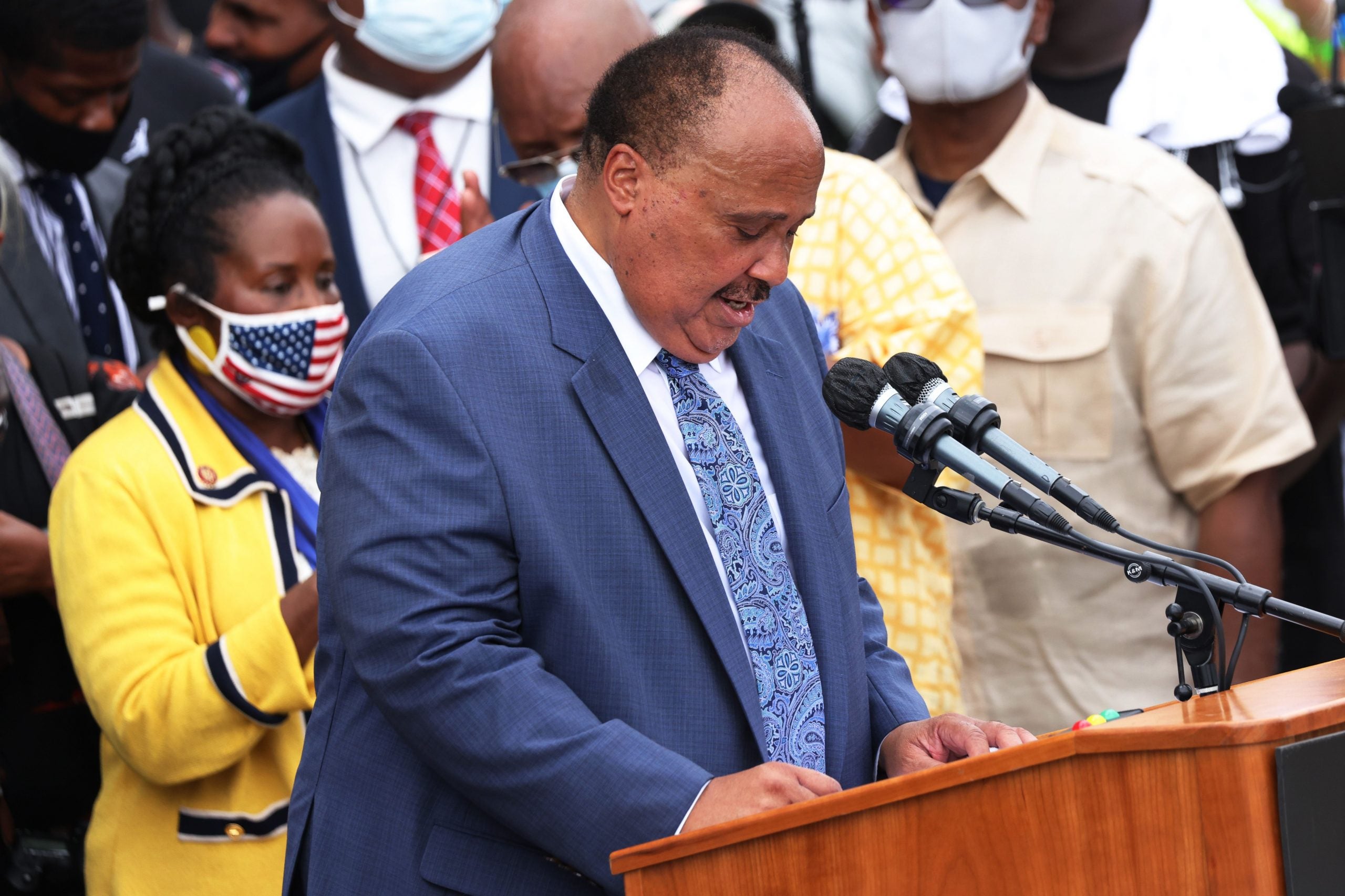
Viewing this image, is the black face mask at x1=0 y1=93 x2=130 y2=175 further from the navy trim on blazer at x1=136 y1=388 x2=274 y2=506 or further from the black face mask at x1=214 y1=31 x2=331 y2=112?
the black face mask at x1=214 y1=31 x2=331 y2=112

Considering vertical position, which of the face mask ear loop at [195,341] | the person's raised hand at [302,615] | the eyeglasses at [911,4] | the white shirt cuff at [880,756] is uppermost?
the eyeglasses at [911,4]

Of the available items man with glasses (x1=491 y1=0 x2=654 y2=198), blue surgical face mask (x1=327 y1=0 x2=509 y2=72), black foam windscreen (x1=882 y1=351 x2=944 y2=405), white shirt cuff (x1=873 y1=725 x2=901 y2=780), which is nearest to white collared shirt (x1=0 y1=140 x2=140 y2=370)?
blue surgical face mask (x1=327 y1=0 x2=509 y2=72)

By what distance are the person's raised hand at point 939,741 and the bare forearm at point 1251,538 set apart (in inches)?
72.6

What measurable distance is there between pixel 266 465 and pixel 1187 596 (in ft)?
6.93

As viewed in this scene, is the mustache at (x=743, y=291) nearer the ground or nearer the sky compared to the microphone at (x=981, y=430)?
nearer the ground

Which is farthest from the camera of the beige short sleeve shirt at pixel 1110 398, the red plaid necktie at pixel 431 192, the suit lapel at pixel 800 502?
the red plaid necktie at pixel 431 192

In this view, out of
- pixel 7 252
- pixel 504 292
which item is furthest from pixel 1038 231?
pixel 7 252

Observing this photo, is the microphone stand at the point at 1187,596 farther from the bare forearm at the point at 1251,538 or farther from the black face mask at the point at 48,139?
the black face mask at the point at 48,139

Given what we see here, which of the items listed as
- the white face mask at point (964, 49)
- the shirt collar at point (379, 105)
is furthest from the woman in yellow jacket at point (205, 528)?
the white face mask at point (964, 49)

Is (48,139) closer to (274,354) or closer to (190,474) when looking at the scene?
(274,354)

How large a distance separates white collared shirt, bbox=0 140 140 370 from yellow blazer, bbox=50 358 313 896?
1.30m

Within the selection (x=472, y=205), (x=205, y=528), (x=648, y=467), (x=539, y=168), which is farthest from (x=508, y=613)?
(x=472, y=205)

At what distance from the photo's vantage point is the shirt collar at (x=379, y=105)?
15.0ft

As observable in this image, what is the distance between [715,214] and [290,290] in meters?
1.62
